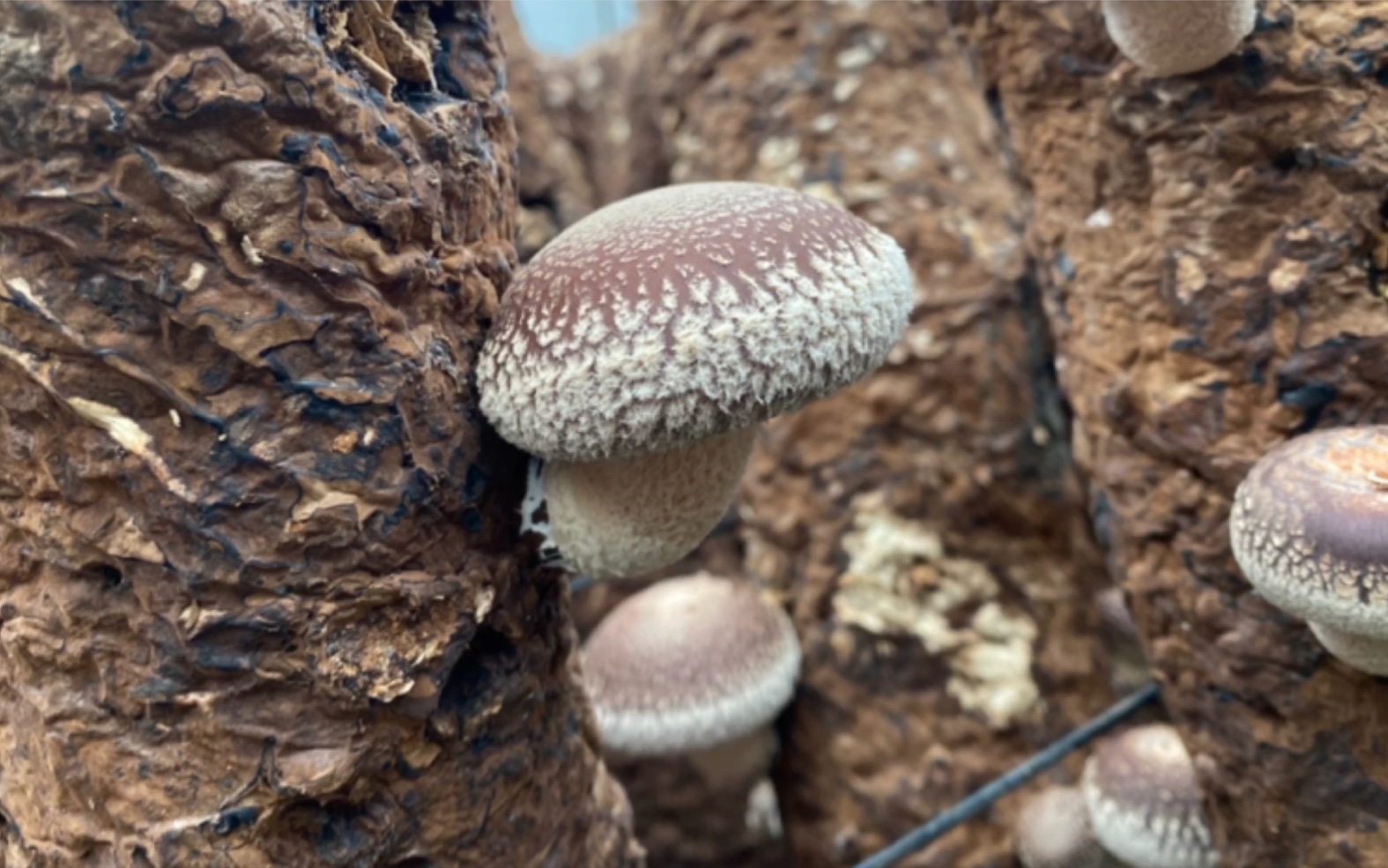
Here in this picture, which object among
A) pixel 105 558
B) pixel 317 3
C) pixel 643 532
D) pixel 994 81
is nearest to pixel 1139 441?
pixel 994 81

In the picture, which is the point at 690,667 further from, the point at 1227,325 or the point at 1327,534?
the point at 1327,534

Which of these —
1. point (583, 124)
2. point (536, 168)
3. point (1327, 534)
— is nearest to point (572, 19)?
point (583, 124)

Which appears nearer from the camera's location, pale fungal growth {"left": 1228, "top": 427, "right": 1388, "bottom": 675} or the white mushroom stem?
pale fungal growth {"left": 1228, "top": 427, "right": 1388, "bottom": 675}

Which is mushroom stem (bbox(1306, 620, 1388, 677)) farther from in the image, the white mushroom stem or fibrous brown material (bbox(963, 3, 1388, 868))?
the white mushroom stem

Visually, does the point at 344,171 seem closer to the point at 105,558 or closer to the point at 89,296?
the point at 89,296

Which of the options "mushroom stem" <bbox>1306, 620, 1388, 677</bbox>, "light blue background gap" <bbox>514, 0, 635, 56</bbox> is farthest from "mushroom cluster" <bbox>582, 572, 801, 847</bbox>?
"light blue background gap" <bbox>514, 0, 635, 56</bbox>

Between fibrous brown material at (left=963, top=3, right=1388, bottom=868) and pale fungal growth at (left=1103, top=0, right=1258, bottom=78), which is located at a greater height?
pale fungal growth at (left=1103, top=0, right=1258, bottom=78)

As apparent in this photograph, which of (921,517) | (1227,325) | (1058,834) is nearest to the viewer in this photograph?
(1227,325)
